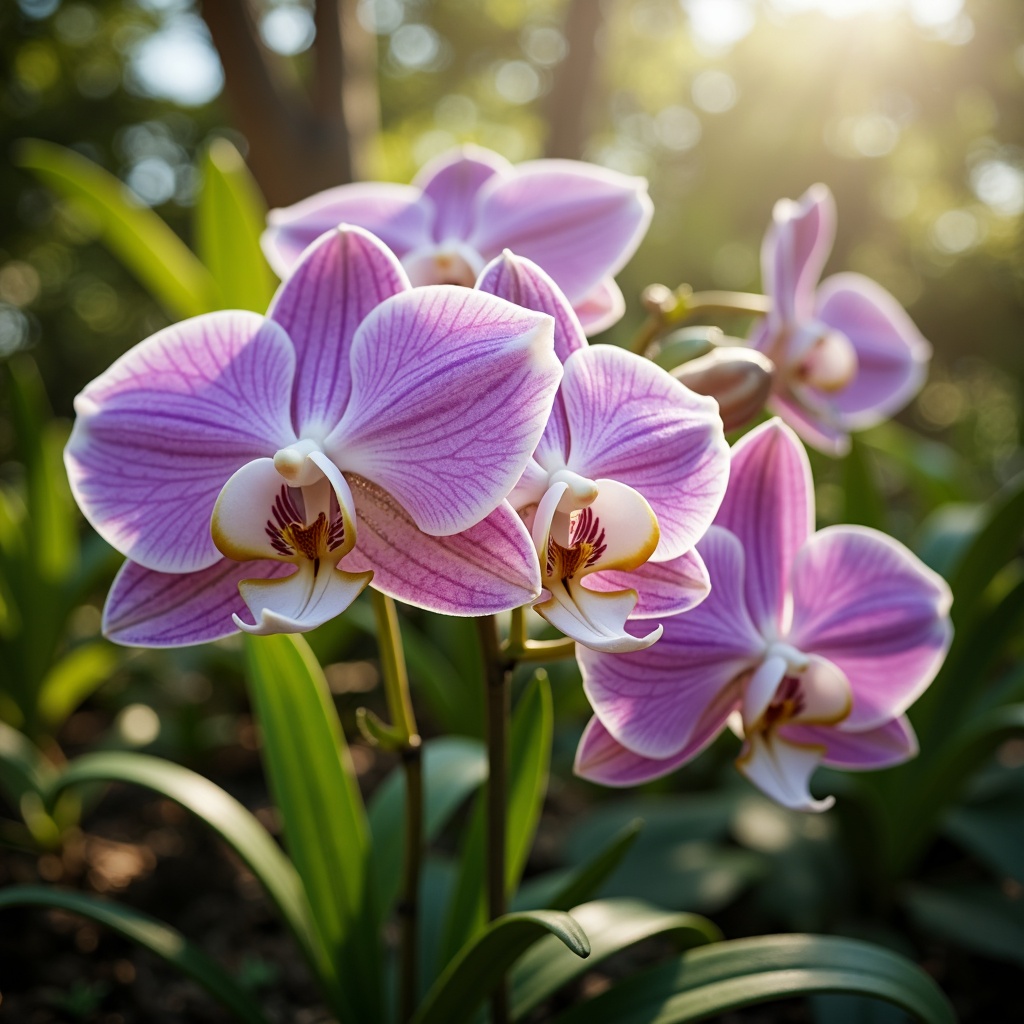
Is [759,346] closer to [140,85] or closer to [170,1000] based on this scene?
[170,1000]

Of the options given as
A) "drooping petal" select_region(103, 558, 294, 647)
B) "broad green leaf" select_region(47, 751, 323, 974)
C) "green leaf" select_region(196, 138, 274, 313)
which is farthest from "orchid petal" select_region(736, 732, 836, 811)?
"green leaf" select_region(196, 138, 274, 313)

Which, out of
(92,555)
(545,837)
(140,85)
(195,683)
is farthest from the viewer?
(140,85)

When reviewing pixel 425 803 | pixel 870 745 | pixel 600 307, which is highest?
pixel 600 307

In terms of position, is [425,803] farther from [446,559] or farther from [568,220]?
[568,220]

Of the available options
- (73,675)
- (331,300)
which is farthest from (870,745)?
(73,675)

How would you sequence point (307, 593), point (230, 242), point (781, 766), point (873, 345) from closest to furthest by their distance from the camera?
1. point (307, 593)
2. point (781, 766)
3. point (873, 345)
4. point (230, 242)

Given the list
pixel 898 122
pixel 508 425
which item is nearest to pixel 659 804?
pixel 508 425

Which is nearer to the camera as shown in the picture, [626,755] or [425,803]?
[626,755]

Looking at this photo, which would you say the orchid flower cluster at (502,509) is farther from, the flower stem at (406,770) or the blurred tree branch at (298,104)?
the blurred tree branch at (298,104)

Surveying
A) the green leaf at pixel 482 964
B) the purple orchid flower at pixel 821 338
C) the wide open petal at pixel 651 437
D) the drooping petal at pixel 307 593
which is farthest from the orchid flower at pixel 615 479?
the purple orchid flower at pixel 821 338
